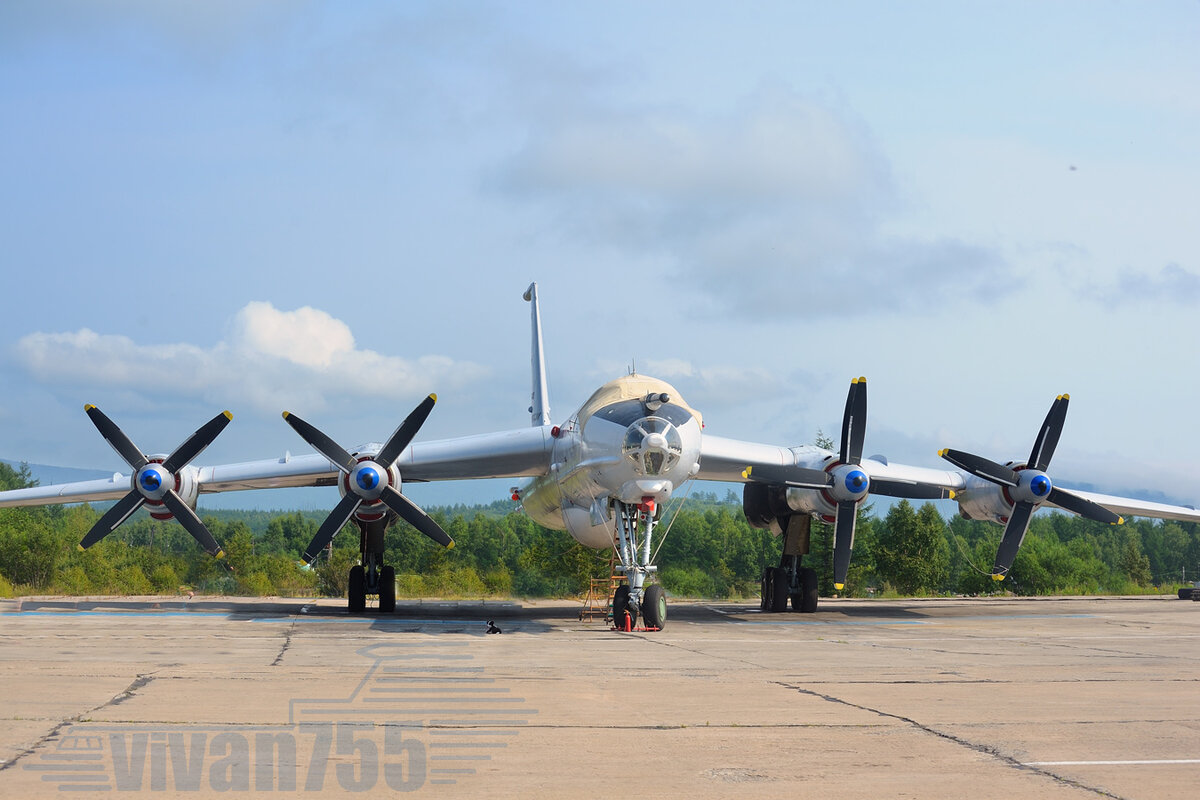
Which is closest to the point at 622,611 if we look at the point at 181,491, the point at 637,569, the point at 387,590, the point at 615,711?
the point at 637,569

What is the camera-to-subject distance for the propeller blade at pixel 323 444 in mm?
21812

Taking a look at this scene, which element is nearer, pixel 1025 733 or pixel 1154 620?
pixel 1025 733

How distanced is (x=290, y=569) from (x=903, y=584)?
34939 millimetres

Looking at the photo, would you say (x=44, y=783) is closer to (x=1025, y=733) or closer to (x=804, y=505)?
(x=1025, y=733)

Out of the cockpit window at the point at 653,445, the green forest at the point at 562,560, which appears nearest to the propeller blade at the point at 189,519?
the green forest at the point at 562,560

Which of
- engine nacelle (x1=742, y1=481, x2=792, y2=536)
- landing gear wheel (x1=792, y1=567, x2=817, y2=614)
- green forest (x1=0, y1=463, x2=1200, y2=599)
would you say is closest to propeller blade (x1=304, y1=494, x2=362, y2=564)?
green forest (x1=0, y1=463, x2=1200, y2=599)

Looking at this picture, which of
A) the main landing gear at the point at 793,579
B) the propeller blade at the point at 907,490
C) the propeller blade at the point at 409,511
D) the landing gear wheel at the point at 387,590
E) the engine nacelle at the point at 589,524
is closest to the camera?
the engine nacelle at the point at 589,524

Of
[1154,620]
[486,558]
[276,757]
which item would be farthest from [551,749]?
[486,558]

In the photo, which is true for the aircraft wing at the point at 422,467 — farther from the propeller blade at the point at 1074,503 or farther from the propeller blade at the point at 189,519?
the propeller blade at the point at 1074,503

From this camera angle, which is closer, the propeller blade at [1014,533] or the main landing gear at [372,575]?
the main landing gear at [372,575]

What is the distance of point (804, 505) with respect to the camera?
24.4 m

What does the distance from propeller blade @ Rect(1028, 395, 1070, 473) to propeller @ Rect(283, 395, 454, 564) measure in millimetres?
13840

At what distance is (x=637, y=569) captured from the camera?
18.6 metres

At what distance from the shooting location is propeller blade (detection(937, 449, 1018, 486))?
2428cm
